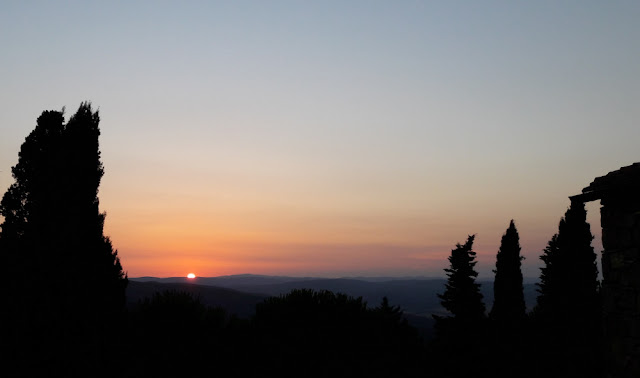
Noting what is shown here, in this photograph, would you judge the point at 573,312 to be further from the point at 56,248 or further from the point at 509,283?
the point at 56,248

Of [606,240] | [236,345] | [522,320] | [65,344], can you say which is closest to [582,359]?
[522,320]

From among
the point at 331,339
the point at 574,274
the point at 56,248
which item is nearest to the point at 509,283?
the point at 574,274

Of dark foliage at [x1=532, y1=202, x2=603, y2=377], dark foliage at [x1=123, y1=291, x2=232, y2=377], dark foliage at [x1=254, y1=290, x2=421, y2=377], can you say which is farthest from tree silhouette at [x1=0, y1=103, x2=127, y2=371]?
dark foliage at [x1=532, y1=202, x2=603, y2=377]

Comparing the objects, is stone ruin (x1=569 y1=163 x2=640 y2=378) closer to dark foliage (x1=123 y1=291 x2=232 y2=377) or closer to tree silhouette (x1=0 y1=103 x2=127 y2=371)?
tree silhouette (x1=0 y1=103 x2=127 y2=371)

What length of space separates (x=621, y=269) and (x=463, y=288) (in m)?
25.7

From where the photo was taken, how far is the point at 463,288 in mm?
34656

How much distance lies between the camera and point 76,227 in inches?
1038

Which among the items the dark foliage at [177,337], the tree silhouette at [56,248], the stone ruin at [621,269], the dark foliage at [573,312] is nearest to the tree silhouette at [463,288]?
the dark foliage at [573,312]

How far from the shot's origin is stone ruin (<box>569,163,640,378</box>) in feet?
30.8

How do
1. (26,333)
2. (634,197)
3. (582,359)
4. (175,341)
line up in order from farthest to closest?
1. (175,341)
2. (582,359)
3. (26,333)
4. (634,197)

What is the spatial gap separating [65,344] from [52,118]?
422 inches

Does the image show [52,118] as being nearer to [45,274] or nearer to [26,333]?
[45,274]

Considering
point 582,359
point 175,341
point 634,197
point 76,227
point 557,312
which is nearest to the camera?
point 634,197

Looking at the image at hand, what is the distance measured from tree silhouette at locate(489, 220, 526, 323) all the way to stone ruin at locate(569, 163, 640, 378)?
32.1 metres
